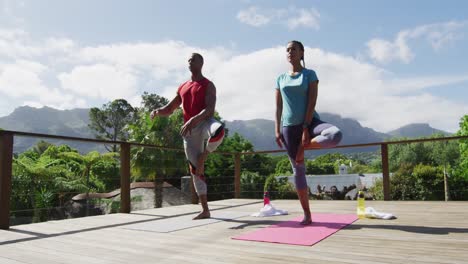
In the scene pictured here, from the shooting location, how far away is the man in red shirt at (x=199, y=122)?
293 centimetres

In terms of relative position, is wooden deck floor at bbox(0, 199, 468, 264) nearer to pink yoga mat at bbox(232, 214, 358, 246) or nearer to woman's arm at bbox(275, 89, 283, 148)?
pink yoga mat at bbox(232, 214, 358, 246)

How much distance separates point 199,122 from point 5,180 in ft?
5.21

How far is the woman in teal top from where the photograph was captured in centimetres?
247

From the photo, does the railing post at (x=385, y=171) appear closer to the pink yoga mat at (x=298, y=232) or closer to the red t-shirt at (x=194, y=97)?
the pink yoga mat at (x=298, y=232)

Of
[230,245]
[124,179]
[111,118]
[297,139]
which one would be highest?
[111,118]

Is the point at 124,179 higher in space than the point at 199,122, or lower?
lower

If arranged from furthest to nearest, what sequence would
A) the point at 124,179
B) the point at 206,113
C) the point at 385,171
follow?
the point at 385,171, the point at 124,179, the point at 206,113

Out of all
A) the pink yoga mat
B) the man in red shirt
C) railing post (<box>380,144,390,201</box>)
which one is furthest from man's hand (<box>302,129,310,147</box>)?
railing post (<box>380,144,390,201</box>)

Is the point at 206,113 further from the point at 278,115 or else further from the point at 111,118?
the point at 111,118

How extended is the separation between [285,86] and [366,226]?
1151mm

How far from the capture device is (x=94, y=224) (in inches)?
116

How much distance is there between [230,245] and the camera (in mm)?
1903

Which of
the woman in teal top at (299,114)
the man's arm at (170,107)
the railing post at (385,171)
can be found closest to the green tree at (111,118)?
the railing post at (385,171)

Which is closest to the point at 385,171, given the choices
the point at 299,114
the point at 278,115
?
the point at 278,115
